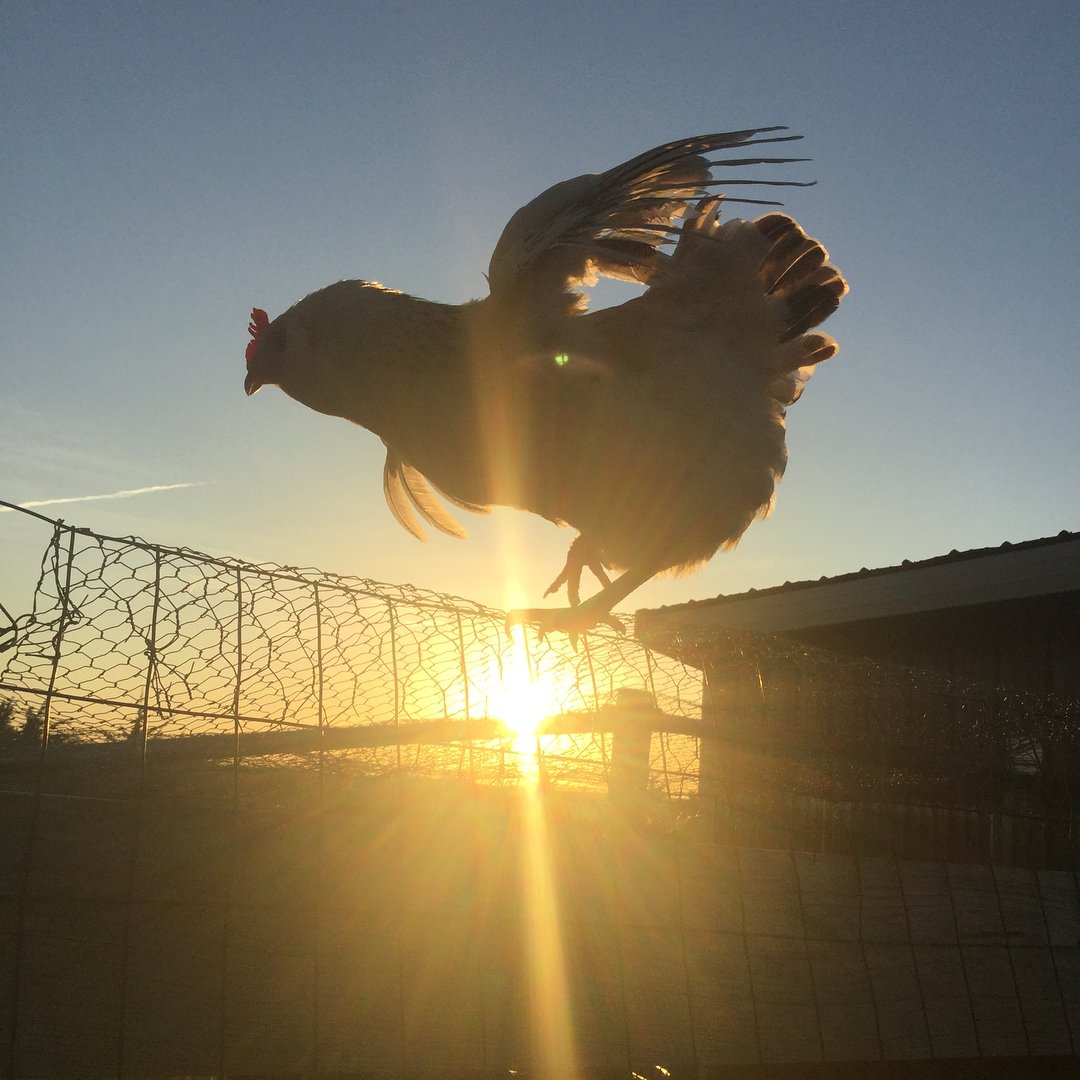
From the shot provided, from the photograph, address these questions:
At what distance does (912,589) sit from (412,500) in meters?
4.96

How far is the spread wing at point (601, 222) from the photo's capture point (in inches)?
168

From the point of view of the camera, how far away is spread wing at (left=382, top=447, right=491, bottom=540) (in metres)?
5.98

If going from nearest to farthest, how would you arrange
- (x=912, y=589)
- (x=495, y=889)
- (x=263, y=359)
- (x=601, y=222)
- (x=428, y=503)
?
(x=495, y=889) < (x=601, y=222) < (x=263, y=359) < (x=428, y=503) < (x=912, y=589)

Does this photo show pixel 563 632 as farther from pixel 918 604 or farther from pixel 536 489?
pixel 918 604

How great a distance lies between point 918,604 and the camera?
892 centimetres

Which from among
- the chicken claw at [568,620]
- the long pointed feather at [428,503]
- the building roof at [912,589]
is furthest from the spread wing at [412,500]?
the building roof at [912,589]

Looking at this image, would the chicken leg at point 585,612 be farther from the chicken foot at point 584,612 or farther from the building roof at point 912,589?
the building roof at point 912,589

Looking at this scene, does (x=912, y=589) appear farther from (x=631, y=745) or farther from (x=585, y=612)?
(x=631, y=745)

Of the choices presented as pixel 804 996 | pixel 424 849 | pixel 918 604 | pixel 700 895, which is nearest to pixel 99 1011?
pixel 424 849

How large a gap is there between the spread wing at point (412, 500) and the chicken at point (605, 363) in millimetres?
732

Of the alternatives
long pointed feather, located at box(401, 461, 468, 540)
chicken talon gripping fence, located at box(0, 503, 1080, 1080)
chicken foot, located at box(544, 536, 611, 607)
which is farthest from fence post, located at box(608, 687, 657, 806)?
long pointed feather, located at box(401, 461, 468, 540)

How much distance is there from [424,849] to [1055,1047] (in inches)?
104

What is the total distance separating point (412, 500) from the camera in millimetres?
6035

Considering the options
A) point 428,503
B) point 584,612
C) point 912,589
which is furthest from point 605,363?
point 912,589
